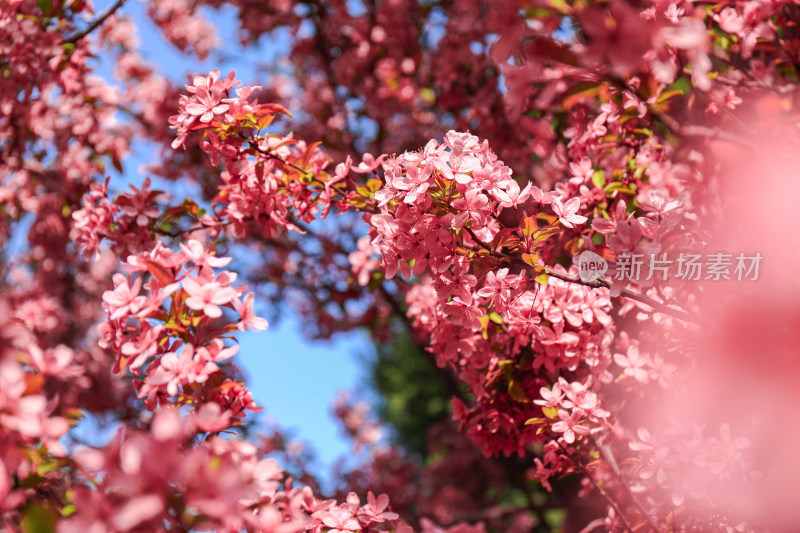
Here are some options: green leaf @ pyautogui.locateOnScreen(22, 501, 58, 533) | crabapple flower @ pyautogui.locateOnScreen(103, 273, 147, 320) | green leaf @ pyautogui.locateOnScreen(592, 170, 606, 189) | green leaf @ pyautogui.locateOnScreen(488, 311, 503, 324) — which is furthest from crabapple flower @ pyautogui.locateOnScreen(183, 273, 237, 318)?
green leaf @ pyautogui.locateOnScreen(592, 170, 606, 189)

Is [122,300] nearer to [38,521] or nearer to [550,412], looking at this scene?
[38,521]

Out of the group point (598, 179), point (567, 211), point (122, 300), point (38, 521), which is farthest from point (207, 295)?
point (598, 179)

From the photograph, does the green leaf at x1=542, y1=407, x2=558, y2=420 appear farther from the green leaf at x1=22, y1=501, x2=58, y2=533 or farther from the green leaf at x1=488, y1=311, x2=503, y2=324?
the green leaf at x1=22, y1=501, x2=58, y2=533

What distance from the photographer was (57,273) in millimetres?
5543

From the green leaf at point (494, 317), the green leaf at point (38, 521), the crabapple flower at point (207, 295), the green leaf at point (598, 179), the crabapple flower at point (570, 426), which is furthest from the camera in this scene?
the green leaf at point (598, 179)

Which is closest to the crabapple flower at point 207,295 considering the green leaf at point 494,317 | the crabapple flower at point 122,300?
the crabapple flower at point 122,300

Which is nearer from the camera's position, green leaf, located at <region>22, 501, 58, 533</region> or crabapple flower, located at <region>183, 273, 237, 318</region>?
green leaf, located at <region>22, 501, 58, 533</region>

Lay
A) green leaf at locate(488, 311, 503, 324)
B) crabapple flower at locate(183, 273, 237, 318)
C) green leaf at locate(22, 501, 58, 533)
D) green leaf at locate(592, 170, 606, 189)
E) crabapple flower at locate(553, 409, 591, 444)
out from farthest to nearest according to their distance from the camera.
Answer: green leaf at locate(592, 170, 606, 189) < green leaf at locate(488, 311, 503, 324) < crabapple flower at locate(553, 409, 591, 444) < crabapple flower at locate(183, 273, 237, 318) < green leaf at locate(22, 501, 58, 533)

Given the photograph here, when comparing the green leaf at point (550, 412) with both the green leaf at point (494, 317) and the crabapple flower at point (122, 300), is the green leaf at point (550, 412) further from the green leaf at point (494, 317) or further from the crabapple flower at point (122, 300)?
the crabapple flower at point (122, 300)

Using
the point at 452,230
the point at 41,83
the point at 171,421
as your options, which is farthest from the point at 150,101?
the point at 171,421

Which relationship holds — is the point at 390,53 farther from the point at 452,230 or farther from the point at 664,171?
the point at 452,230

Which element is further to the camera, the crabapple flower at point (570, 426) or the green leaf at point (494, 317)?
the green leaf at point (494, 317)

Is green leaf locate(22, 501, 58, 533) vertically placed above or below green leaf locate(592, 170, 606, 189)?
below

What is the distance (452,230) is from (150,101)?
18.4 ft
